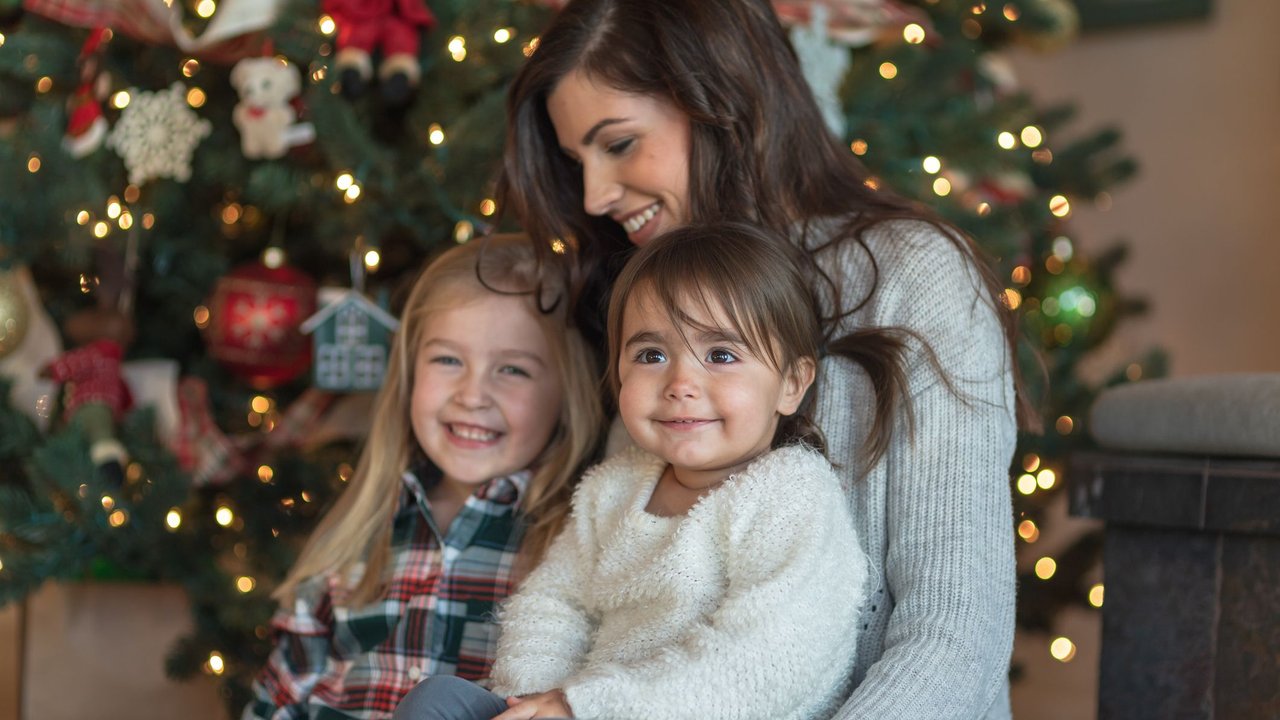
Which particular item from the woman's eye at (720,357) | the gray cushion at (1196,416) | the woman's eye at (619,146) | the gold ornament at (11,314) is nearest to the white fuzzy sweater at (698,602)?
the woman's eye at (720,357)

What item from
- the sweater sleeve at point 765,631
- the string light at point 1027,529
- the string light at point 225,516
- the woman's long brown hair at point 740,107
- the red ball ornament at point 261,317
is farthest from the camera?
the string light at point 1027,529

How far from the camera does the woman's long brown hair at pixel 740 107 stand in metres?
1.51

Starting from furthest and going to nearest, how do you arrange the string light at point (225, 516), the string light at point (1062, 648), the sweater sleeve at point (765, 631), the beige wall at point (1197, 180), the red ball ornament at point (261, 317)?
1. the beige wall at point (1197, 180)
2. the string light at point (1062, 648)
3. the string light at point (225, 516)
4. the red ball ornament at point (261, 317)
5. the sweater sleeve at point (765, 631)

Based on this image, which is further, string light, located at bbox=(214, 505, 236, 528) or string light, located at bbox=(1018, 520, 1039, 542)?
string light, located at bbox=(1018, 520, 1039, 542)

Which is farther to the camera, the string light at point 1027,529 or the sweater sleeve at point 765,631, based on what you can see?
→ the string light at point 1027,529

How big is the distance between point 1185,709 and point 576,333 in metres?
0.88

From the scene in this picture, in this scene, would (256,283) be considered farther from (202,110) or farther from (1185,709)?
(1185,709)

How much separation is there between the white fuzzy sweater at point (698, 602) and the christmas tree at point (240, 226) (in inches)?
31.5

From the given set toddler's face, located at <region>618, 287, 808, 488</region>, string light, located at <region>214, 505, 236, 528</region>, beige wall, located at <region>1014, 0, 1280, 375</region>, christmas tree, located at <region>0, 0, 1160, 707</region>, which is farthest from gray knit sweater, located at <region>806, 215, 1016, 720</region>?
beige wall, located at <region>1014, 0, 1280, 375</region>

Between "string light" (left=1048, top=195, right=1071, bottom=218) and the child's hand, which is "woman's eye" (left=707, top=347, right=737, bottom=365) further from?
"string light" (left=1048, top=195, right=1071, bottom=218)

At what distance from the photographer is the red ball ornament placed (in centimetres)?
222

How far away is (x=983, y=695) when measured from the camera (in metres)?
1.28

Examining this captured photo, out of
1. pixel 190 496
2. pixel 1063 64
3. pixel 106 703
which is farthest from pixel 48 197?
pixel 1063 64

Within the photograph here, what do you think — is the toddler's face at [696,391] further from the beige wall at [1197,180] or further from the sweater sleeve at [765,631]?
the beige wall at [1197,180]
